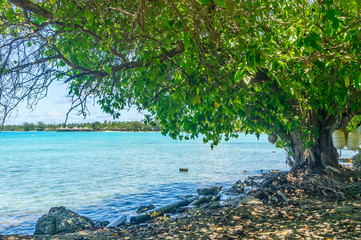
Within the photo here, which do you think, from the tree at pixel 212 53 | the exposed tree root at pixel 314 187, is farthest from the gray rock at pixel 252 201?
the tree at pixel 212 53

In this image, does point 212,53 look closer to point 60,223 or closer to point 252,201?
point 252,201

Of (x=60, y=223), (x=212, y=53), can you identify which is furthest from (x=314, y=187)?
(x=60, y=223)

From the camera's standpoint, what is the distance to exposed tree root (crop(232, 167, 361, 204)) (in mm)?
8586

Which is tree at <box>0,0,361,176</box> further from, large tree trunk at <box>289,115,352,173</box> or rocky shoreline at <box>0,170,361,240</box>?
rocky shoreline at <box>0,170,361,240</box>

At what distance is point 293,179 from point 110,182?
1234cm

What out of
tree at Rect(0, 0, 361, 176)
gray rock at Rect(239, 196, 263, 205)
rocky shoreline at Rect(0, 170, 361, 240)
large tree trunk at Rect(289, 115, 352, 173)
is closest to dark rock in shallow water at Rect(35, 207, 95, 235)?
rocky shoreline at Rect(0, 170, 361, 240)

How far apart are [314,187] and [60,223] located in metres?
7.48

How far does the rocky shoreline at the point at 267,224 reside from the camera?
5707mm

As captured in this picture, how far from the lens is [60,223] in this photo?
8.47 meters

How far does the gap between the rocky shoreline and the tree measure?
2.26m

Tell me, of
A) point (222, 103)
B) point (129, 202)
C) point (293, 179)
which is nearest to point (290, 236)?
point (222, 103)

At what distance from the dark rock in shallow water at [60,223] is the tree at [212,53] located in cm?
327

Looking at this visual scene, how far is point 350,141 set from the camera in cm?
713

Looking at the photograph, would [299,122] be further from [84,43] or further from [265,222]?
[84,43]
